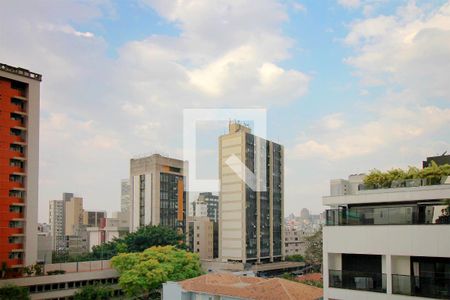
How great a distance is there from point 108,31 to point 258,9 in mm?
3472

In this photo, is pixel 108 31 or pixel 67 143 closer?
pixel 108 31

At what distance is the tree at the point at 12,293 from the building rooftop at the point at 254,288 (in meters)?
5.91

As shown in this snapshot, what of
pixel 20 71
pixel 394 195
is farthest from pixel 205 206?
pixel 394 195

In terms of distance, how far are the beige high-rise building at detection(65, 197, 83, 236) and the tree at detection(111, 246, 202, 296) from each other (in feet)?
123

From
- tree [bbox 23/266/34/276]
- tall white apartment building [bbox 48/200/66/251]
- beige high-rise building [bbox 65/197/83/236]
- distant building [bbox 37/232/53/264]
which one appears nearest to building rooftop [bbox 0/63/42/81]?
distant building [bbox 37/232/53/264]

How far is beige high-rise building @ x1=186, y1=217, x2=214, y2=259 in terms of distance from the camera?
108 feet

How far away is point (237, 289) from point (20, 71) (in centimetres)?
1165

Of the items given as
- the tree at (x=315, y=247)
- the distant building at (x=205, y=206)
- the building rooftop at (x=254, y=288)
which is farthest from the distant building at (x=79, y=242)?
the building rooftop at (x=254, y=288)

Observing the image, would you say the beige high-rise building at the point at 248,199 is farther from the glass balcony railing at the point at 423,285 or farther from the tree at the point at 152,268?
the glass balcony railing at the point at 423,285

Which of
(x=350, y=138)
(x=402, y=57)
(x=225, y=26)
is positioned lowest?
(x=350, y=138)

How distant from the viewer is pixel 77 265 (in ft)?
62.7

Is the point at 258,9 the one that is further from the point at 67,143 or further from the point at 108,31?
the point at 67,143

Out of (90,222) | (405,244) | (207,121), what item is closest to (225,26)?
(207,121)

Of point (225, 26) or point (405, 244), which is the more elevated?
point (225, 26)
